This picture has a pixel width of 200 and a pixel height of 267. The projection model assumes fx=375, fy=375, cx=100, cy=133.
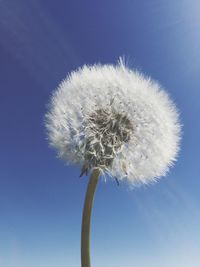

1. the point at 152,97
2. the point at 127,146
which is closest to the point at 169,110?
the point at 152,97

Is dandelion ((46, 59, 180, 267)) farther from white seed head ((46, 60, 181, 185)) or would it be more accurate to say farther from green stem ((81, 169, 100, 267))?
green stem ((81, 169, 100, 267))

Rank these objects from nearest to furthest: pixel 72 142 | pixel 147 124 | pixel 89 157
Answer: pixel 89 157 → pixel 72 142 → pixel 147 124

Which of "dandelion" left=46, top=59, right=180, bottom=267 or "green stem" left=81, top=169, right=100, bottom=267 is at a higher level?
"dandelion" left=46, top=59, right=180, bottom=267

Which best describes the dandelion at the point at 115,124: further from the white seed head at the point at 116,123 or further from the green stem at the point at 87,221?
the green stem at the point at 87,221

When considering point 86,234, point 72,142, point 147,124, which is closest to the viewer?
point 86,234

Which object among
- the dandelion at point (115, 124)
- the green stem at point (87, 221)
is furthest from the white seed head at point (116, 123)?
the green stem at point (87, 221)

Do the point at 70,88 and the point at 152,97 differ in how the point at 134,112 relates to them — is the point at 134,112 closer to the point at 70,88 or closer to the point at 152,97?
the point at 152,97

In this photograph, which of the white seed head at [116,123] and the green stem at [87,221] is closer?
the green stem at [87,221]

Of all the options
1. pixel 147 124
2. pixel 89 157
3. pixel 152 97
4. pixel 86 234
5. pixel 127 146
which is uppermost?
pixel 152 97

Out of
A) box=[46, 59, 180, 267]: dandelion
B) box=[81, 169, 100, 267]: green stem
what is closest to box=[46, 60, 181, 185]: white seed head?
box=[46, 59, 180, 267]: dandelion
